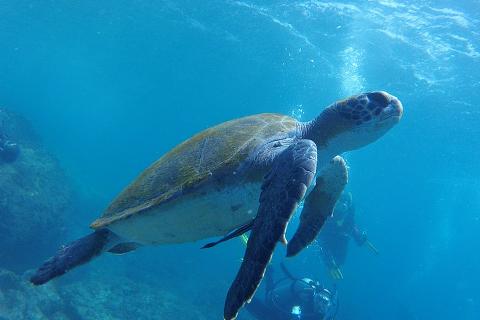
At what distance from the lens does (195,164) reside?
2.94 metres

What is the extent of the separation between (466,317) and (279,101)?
39.9m

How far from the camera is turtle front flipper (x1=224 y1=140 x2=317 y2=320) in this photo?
1881mm

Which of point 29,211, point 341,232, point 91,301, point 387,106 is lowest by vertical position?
point 341,232

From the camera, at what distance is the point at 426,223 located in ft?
298

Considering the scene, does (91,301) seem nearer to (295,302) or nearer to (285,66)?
(295,302)

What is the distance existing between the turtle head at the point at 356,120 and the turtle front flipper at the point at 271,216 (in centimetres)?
73

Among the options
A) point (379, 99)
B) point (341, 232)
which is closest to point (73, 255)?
point (379, 99)

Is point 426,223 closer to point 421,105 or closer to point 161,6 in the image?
point 421,105

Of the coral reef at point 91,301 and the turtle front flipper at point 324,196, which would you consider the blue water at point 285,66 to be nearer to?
the coral reef at point 91,301

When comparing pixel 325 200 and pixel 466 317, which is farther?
pixel 466 317

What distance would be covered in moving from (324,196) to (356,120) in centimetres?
95

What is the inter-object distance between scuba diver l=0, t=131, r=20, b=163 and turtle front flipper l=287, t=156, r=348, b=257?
11.6 meters

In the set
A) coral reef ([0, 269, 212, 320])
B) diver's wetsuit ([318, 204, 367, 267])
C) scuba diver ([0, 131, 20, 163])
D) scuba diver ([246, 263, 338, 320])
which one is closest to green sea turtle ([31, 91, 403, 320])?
scuba diver ([246, 263, 338, 320])

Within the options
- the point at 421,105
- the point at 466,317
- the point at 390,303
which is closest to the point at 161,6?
the point at 421,105
